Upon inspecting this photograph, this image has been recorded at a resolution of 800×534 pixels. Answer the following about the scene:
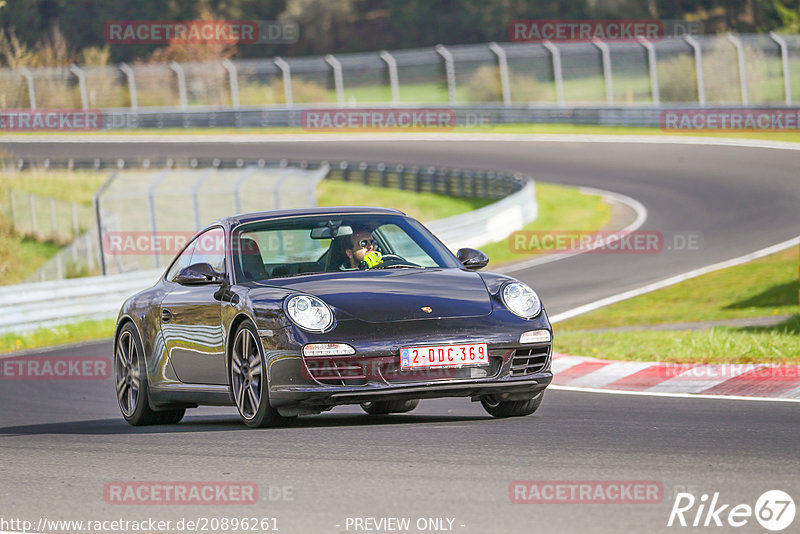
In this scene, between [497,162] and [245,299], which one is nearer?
[245,299]

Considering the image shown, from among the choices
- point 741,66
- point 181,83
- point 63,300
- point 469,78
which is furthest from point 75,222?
point 181,83

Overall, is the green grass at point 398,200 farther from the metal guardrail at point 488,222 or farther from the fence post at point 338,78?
the fence post at point 338,78

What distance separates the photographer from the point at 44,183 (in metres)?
42.5

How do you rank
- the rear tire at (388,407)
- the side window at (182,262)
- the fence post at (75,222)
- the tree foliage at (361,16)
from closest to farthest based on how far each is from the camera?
the rear tire at (388,407), the side window at (182,262), the fence post at (75,222), the tree foliage at (361,16)

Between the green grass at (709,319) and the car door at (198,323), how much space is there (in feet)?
15.1

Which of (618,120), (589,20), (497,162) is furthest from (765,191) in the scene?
(589,20)

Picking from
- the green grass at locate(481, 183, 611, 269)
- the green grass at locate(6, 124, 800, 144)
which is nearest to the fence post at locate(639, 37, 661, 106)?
the green grass at locate(6, 124, 800, 144)

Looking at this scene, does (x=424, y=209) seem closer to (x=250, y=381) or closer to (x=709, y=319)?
(x=709, y=319)

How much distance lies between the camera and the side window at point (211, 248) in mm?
9258

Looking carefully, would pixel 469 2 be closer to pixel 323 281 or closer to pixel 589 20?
pixel 589 20

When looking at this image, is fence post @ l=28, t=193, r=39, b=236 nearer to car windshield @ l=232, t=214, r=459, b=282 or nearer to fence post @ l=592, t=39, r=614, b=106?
fence post @ l=592, t=39, r=614, b=106

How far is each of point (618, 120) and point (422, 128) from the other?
904cm

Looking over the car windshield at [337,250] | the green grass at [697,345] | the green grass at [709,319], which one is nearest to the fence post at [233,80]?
the green grass at [709,319]

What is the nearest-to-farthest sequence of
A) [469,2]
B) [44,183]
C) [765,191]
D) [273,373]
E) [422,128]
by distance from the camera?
[273,373]
[765,191]
[44,183]
[422,128]
[469,2]
